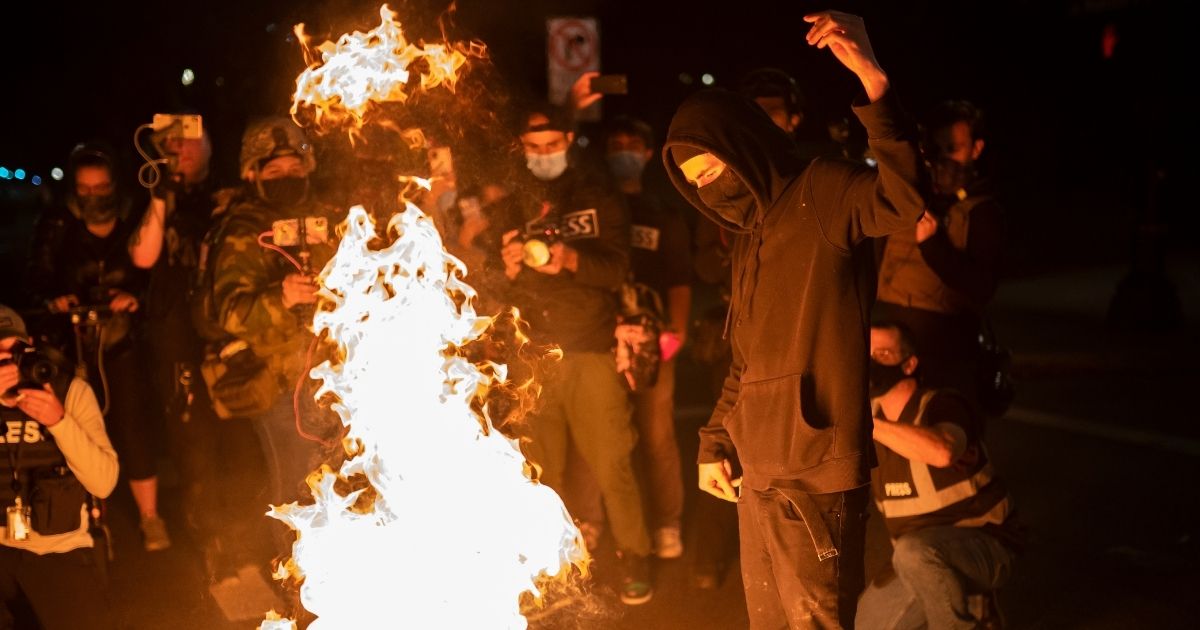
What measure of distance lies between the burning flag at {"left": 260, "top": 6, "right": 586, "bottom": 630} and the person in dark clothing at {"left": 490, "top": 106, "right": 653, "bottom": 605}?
1.08 meters

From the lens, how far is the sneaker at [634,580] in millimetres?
5938

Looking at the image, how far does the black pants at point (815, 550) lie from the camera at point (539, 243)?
2094 millimetres

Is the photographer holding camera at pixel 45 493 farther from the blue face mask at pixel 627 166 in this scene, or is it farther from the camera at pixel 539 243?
the blue face mask at pixel 627 166

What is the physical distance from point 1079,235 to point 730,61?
9.25 m

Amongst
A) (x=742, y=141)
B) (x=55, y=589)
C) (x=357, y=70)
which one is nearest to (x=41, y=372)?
(x=55, y=589)

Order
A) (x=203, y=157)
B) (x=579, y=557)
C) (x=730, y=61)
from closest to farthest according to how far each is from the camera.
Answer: (x=579, y=557)
(x=203, y=157)
(x=730, y=61)

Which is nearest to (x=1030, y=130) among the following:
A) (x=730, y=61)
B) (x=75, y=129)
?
(x=730, y=61)

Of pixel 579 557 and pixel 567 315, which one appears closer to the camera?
pixel 579 557

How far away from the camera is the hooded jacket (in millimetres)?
3736

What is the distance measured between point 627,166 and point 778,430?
10.5 feet

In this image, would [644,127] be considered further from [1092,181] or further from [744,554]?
[1092,181]

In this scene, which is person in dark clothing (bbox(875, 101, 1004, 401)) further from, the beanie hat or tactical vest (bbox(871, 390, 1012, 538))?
the beanie hat

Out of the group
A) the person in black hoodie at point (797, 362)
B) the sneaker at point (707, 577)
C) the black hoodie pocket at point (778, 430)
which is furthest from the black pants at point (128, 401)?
the black hoodie pocket at point (778, 430)

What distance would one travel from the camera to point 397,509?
437cm
